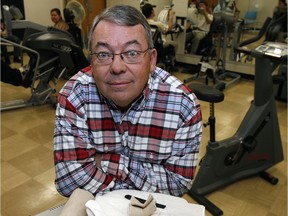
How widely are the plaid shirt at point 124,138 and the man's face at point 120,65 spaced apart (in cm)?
9

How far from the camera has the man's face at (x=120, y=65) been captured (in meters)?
0.92

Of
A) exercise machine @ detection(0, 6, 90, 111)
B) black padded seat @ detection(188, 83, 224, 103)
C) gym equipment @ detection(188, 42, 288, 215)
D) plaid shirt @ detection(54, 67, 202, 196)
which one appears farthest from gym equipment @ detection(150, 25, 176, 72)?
plaid shirt @ detection(54, 67, 202, 196)

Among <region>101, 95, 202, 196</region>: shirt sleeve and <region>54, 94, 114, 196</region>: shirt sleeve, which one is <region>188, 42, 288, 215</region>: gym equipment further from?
<region>54, 94, 114, 196</region>: shirt sleeve

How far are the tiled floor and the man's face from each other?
1394mm

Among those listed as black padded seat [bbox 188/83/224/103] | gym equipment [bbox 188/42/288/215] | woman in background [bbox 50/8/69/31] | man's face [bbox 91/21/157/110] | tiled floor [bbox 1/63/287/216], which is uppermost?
man's face [bbox 91/21/157/110]

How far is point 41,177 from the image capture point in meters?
2.28

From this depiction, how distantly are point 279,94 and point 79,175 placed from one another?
3.72 m

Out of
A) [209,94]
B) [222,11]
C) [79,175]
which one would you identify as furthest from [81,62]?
[222,11]

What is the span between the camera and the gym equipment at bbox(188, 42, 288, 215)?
1.98 metres

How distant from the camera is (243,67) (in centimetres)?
512

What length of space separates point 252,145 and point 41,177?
5.68 ft

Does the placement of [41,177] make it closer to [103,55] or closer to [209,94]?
[209,94]

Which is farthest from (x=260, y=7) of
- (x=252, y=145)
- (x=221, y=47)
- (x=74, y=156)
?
(x=74, y=156)

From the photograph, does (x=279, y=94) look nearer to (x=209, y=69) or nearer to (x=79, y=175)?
(x=209, y=69)
